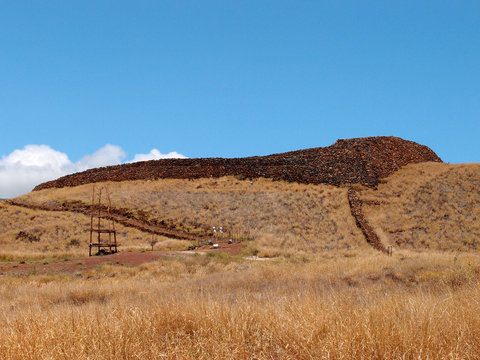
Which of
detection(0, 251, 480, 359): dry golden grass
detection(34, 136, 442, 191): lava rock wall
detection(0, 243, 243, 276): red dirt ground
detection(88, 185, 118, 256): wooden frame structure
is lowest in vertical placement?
detection(0, 243, 243, 276): red dirt ground

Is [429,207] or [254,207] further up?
[254,207]

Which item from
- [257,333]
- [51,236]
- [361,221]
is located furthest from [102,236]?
[257,333]

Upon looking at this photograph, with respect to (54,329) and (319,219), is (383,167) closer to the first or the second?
(319,219)

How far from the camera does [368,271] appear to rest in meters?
11.3

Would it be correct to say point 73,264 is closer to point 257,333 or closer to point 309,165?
point 257,333

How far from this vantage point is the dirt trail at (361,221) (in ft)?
76.8

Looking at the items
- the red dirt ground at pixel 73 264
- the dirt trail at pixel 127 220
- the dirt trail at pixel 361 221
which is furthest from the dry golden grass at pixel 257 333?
the dirt trail at pixel 127 220

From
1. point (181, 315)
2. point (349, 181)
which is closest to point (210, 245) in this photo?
point (349, 181)

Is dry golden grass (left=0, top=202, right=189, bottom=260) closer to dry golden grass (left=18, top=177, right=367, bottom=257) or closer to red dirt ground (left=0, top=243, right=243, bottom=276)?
dry golden grass (left=18, top=177, right=367, bottom=257)

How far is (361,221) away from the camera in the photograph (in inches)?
1065

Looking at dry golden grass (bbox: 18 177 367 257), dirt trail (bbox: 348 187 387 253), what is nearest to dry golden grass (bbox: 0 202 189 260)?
dry golden grass (bbox: 18 177 367 257)

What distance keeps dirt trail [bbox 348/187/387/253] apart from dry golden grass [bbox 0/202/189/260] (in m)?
10.9

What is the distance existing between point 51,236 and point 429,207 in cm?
2563

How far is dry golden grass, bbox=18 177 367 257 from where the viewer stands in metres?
24.8
